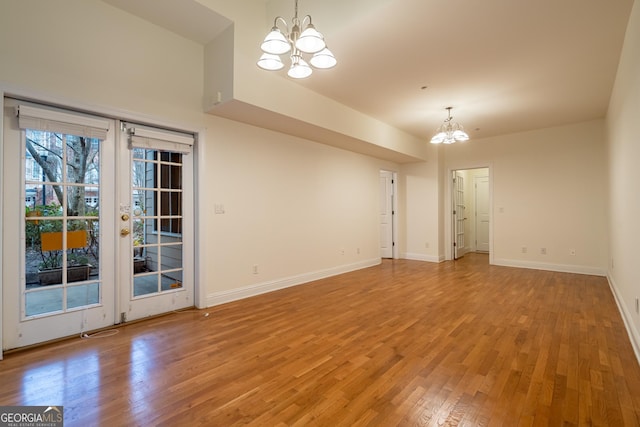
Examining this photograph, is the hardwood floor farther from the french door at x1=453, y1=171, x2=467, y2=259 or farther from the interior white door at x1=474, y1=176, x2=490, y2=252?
the interior white door at x1=474, y1=176, x2=490, y2=252

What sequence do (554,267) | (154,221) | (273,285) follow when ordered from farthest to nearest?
1. (554,267)
2. (273,285)
3. (154,221)

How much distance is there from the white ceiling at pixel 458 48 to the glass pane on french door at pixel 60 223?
154cm

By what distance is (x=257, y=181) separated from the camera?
433 centimetres

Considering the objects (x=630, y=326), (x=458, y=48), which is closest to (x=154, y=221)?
(x=458, y=48)

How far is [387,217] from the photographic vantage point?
297 inches

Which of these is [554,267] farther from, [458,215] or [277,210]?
[277,210]

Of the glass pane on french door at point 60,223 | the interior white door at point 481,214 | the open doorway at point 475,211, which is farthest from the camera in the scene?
the interior white door at point 481,214

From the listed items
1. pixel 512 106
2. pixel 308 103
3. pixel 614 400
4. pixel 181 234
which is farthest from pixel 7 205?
pixel 512 106

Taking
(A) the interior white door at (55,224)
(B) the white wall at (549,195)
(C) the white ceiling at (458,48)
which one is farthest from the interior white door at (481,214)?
(A) the interior white door at (55,224)

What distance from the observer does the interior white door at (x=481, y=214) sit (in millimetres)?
8664

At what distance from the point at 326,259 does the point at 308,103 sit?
8.85ft

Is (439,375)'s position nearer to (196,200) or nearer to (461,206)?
(196,200)

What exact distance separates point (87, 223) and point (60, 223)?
21cm

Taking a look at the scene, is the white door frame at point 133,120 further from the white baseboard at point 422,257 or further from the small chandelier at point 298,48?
the white baseboard at point 422,257
